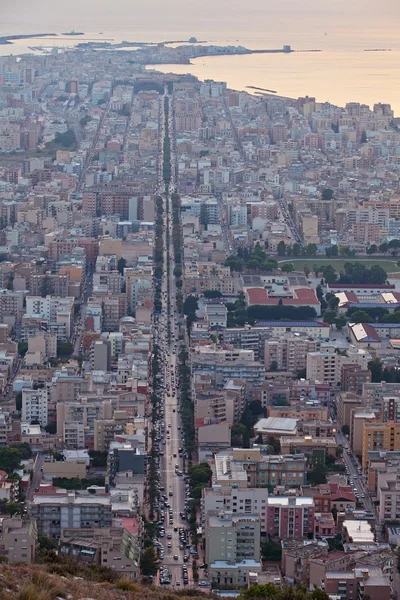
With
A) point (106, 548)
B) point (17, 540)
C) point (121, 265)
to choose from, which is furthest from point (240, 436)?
point (121, 265)

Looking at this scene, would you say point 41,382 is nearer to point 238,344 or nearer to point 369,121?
point 238,344

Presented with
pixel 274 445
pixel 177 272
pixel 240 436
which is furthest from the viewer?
pixel 177 272

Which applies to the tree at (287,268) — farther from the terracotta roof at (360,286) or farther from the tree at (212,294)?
the tree at (212,294)

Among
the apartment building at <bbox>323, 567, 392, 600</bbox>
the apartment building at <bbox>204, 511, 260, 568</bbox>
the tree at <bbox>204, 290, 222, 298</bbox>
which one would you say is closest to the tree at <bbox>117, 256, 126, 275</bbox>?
the tree at <bbox>204, 290, 222, 298</bbox>

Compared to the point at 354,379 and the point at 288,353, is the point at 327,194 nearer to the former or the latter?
the point at 288,353

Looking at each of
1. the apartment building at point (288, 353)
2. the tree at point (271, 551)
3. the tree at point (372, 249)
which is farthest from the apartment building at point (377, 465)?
the tree at point (372, 249)

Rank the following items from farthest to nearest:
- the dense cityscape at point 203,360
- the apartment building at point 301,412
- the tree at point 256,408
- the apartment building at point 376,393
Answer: the tree at point 256,408, the apartment building at point 376,393, the apartment building at point 301,412, the dense cityscape at point 203,360

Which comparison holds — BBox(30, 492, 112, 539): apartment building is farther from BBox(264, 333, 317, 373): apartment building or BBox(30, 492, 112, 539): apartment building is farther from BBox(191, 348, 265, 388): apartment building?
BBox(264, 333, 317, 373): apartment building
